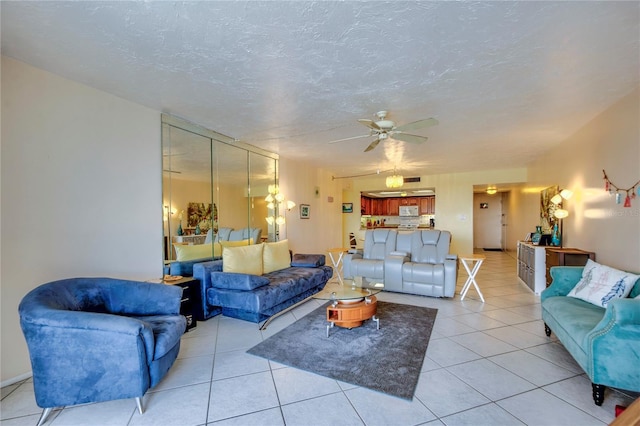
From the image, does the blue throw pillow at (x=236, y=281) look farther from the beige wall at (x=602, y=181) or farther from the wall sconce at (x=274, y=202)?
the beige wall at (x=602, y=181)

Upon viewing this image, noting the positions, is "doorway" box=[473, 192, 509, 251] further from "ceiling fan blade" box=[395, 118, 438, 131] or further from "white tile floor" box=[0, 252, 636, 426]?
"ceiling fan blade" box=[395, 118, 438, 131]

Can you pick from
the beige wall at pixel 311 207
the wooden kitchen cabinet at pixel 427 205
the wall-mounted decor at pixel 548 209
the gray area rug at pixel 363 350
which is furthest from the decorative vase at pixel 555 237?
the wooden kitchen cabinet at pixel 427 205

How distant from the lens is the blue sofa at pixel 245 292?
3275 millimetres

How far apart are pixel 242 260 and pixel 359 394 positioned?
2.30 m

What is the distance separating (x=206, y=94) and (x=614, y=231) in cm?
472

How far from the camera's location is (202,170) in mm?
4160

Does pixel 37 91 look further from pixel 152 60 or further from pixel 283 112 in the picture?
pixel 283 112

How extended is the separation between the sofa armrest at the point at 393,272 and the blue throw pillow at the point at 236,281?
2.16 metres

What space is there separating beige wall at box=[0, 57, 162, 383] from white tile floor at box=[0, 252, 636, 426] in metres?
0.92

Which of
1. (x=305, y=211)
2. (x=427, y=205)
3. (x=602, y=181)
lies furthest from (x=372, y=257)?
(x=427, y=205)

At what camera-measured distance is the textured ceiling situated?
1743 mm

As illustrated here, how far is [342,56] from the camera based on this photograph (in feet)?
7.27

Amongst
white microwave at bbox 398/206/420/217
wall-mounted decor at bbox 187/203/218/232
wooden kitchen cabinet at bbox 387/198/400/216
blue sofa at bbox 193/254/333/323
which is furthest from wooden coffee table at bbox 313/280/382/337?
wooden kitchen cabinet at bbox 387/198/400/216

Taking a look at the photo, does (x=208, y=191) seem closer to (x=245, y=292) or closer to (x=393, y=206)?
(x=245, y=292)
